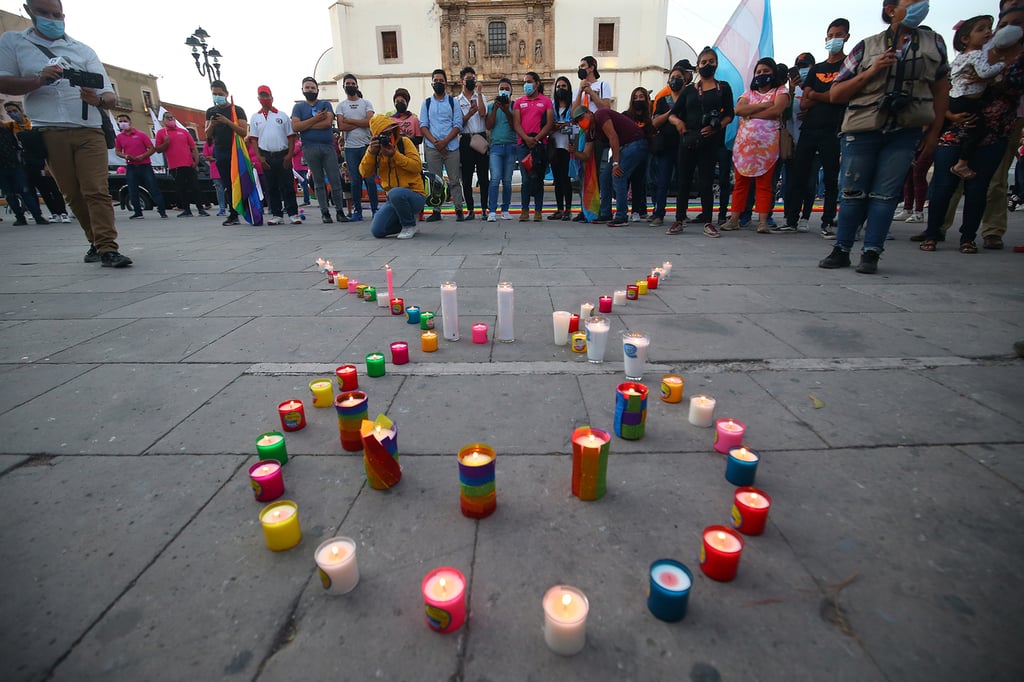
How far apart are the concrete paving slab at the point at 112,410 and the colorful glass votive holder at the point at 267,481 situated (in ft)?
2.19

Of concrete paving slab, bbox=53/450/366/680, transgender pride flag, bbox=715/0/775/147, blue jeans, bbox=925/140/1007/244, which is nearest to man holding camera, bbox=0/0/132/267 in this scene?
concrete paving slab, bbox=53/450/366/680

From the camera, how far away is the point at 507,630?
3.79 feet

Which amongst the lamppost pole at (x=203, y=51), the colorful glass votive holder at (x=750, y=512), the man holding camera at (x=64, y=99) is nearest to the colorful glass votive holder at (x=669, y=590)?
the colorful glass votive holder at (x=750, y=512)

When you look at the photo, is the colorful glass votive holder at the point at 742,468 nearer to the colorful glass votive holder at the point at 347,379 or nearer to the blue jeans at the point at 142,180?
Result: the colorful glass votive holder at the point at 347,379

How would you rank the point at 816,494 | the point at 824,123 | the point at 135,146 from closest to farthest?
the point at 816,494 → the point at 824,123 → the point at 135,146

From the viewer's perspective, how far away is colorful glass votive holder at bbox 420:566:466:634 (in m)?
1.12

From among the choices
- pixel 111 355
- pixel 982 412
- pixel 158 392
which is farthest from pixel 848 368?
pixel 111 355

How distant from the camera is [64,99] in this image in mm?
4648

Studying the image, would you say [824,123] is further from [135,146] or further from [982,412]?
[135,146]

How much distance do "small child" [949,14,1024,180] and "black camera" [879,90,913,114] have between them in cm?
179

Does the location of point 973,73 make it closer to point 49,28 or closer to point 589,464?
point 589,464

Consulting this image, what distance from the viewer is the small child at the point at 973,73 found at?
470 centimetres

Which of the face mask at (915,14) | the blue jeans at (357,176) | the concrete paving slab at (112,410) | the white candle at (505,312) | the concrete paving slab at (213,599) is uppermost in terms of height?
the face mask at (915,14)

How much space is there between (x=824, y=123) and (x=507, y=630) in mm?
7336
